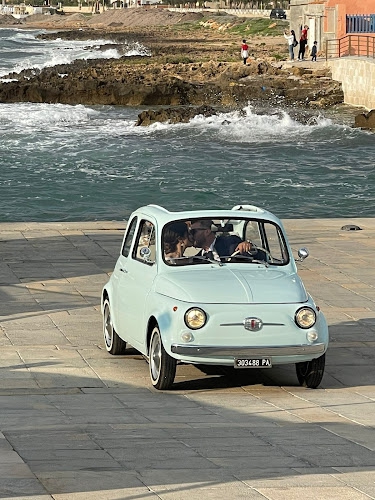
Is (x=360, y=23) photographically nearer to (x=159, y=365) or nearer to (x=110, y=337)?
(x=110, y=337)

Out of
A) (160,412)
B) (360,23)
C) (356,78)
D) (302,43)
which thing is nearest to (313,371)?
(160,412)

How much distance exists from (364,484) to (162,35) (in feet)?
431

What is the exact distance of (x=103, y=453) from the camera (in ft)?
24.7

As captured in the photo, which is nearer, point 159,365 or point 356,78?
point 159,365

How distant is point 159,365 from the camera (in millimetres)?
10383

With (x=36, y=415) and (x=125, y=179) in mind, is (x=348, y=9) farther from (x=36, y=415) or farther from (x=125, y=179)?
(x=36, y=415)

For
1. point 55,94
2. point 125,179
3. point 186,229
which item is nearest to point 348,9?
point 55,94

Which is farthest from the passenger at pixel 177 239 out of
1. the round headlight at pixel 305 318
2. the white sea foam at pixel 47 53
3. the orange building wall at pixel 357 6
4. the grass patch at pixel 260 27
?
the grass patch at pixel 260 27

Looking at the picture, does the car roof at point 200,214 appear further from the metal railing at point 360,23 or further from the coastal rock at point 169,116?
the metal railing at point 360,23

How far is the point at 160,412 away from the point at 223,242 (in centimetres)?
229

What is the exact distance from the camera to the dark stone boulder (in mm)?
46781

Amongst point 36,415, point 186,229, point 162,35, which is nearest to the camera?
point 36,415

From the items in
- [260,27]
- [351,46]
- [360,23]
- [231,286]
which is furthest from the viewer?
[260,27]

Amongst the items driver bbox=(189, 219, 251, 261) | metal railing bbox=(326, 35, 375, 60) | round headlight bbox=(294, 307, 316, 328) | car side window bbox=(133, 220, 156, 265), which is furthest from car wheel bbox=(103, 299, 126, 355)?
metal railing bbox=(326, 35, 375, 60)
